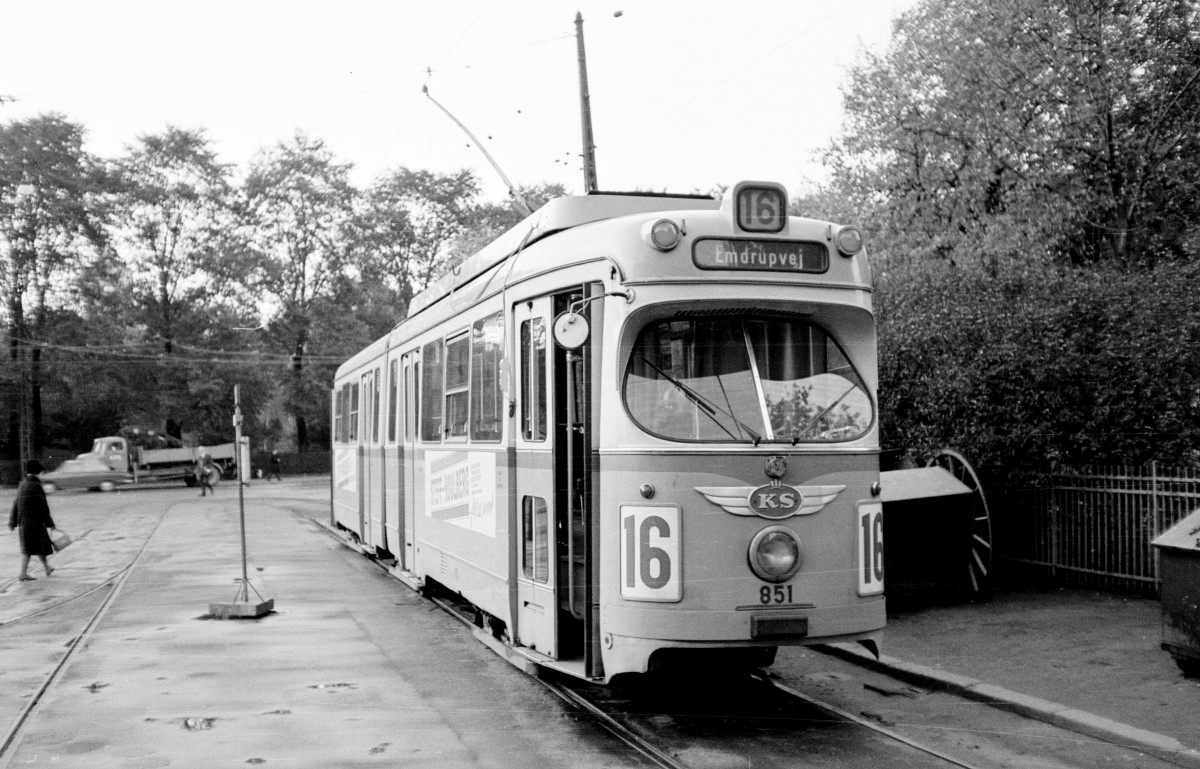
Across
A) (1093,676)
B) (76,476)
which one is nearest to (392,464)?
(1093,676)

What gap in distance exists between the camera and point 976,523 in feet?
42.5

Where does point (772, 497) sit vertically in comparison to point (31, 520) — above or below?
above

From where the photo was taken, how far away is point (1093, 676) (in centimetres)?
905

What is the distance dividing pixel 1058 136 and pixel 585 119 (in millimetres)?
9337

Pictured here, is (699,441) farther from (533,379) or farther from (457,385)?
(457,385)

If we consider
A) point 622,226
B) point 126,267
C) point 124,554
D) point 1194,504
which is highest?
point 126,267

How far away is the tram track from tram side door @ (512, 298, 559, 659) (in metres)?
3.45

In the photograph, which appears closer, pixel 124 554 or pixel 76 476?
pixel 124 554

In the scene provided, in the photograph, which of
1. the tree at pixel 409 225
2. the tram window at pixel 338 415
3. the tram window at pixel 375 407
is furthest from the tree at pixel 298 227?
the tram window at pixel 375 407

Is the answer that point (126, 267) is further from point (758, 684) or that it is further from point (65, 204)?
point (758, 684)

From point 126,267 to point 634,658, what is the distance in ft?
185

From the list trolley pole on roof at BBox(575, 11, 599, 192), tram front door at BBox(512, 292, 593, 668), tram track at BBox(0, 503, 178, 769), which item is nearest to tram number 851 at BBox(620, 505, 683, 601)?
tram front door at BBox(512, 292, 593, 668)

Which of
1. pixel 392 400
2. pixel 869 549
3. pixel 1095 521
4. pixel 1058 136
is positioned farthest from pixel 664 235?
pixel 1058 136

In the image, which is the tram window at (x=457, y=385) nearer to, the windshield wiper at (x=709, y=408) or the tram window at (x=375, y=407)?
the windshield wiper at (x=709, y=408)
